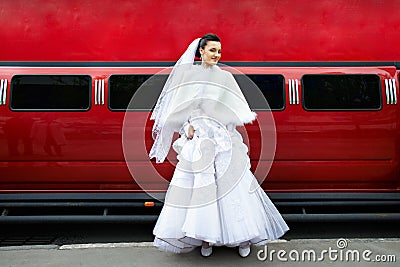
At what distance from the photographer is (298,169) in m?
4.82

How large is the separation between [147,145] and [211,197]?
4.63 feet

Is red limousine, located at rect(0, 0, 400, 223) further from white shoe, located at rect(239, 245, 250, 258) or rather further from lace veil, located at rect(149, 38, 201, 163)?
white shoe, located at rect(239, 245, 250, 258)

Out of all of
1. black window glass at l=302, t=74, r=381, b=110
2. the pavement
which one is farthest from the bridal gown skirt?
black window glass at l=302, t=74, r=381, b=110

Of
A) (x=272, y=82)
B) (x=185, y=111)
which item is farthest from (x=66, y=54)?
(x=272, y=82)

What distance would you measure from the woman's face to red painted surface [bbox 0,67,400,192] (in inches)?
46.2

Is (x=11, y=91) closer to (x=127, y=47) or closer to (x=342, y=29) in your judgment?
(x=127, y=47)

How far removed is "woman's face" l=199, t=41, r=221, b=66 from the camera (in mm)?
3635

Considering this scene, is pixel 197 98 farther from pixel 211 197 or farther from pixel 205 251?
pixel 205 251

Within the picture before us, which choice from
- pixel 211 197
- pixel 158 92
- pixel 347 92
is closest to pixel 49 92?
pixel 158 92

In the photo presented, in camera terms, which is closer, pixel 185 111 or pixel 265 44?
pixel 185 111

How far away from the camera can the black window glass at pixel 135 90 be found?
4781 mm

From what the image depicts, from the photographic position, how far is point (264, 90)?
15.9 ft

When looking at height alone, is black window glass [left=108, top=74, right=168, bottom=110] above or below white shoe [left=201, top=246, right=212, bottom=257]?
above

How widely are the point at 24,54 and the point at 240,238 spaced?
9.57ft
